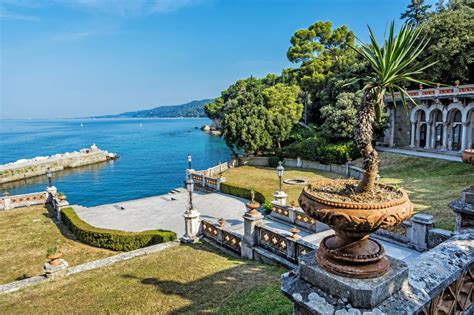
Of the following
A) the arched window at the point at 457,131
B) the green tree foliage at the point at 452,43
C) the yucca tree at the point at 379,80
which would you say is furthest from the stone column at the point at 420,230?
the green tree foliage at the point at 452,43

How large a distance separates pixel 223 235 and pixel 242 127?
22784mm

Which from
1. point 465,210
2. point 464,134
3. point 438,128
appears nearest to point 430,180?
point 464,134

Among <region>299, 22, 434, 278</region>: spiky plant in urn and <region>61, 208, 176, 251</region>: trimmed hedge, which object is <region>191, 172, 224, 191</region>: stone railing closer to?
<region>61, 208, 176, 251</region>: trimmed hedge

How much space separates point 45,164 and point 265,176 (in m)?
35.5

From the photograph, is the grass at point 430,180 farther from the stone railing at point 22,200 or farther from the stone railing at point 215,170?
the stone railing at point 22,200

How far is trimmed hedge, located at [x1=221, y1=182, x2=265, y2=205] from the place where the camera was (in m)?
20.4

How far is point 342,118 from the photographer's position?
29.8 m

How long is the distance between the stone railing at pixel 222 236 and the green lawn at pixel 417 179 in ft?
24.3

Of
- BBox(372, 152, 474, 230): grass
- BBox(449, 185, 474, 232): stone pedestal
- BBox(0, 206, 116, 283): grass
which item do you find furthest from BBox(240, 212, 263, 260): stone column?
BBox(372, 152, 474, 230): grass

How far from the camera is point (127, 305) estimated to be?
7.43 m

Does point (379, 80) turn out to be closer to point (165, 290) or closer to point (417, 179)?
point (165, 290)

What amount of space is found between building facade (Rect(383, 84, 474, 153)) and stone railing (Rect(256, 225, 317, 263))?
1971 centimetres

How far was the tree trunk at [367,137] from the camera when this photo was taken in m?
2.75

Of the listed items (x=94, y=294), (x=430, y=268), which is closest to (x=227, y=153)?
(x=94, y=294)
